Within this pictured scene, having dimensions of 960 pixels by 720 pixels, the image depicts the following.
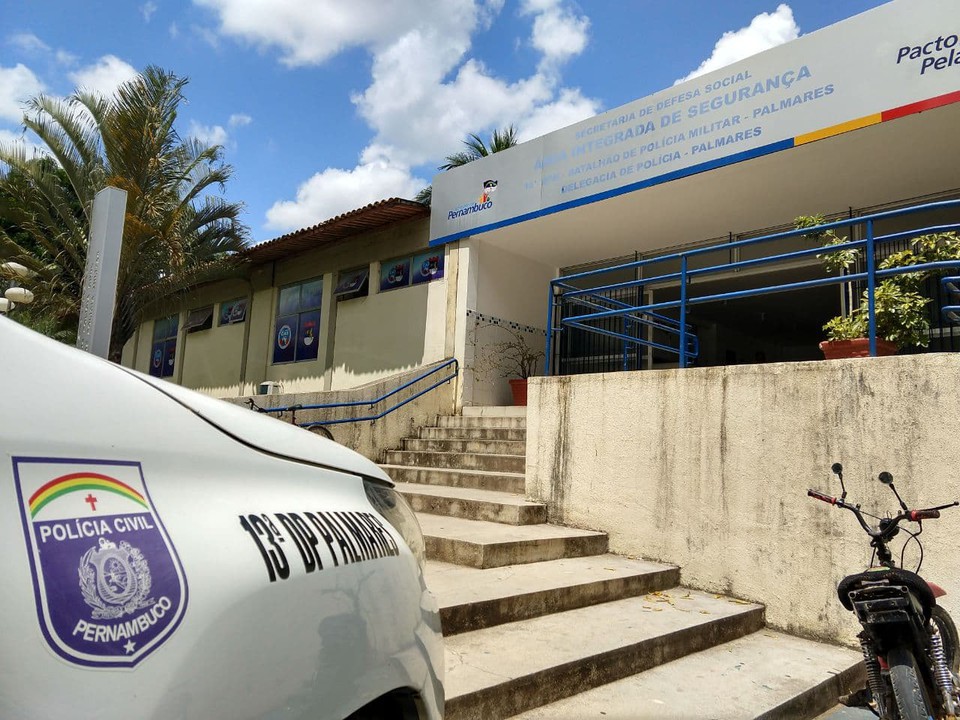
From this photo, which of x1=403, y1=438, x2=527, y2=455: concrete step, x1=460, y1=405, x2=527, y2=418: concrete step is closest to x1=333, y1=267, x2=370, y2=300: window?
x1=460, y1=405, x2=527, y2=418: concrete step

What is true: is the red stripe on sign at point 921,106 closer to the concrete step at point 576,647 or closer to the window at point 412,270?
the concrete step at point 576,647

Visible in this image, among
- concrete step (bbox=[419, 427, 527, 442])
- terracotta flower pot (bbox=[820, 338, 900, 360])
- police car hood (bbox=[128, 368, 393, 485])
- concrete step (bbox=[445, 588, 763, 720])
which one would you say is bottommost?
concrete step (bbox=[445, 588, 763, 720])

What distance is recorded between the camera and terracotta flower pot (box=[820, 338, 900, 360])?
16.1 feet

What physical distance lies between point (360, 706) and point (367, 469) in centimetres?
58

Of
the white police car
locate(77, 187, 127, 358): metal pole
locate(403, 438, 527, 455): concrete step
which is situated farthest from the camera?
locate(403, 438, 527, 455): concrete step

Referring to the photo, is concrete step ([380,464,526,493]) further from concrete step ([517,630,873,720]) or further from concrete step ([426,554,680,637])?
concrete step ([517,630,873,720])

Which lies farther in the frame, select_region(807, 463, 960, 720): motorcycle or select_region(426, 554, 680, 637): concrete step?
select_region(426, 554, 680, 637): concrete step

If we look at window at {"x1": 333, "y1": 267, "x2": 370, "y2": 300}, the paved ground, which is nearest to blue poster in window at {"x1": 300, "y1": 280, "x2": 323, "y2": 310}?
window at {"x1": 333, "y1": 267, "x2": 370, "y2": 300}

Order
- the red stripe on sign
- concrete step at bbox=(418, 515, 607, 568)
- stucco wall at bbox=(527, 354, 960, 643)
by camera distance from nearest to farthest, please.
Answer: stucco wall at bbox=(527, 354, 960, 643), concrete step at bbox=(418, 515, 607, 568), the red stripe on sign

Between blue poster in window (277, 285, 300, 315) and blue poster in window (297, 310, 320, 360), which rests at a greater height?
blue poster in window (277, 285, 300, 315)

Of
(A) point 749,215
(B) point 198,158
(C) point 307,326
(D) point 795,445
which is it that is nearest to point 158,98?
(B) point 198,158

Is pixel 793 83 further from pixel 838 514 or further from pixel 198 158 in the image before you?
pixel 198 158

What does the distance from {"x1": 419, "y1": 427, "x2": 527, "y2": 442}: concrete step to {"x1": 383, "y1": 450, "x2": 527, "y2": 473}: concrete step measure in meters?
0.61

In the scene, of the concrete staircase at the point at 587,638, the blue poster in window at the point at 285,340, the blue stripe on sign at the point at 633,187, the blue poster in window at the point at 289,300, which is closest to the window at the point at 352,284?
the blue poster in window at the point at 289,300
